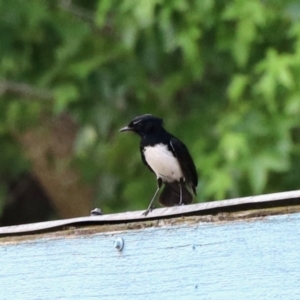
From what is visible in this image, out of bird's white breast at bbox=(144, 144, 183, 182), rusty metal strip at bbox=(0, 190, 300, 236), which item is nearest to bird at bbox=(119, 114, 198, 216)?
bird's white breast at bbox=(144, 144, 183, 182)

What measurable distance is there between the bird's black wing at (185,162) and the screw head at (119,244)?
95cm

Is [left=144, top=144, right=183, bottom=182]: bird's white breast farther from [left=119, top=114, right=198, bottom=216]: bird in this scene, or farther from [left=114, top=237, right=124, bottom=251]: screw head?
[left=114, top=237, right=124, bottom=251]: screw head

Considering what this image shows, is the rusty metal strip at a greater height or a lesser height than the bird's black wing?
greater

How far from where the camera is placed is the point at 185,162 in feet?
10.4

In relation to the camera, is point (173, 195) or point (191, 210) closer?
point (191, 210)

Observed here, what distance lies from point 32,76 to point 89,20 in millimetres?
538

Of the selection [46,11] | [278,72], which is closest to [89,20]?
[46,11]

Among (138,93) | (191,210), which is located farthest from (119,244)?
(138,93)

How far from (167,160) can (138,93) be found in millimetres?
2906

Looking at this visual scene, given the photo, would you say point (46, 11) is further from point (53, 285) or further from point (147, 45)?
point (53, 285)

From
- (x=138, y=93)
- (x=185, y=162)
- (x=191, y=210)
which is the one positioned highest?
(x=191, y=210)

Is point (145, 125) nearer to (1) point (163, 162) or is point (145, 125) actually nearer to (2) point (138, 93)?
(1) point (163, 162)

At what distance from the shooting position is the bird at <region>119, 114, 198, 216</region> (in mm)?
3170

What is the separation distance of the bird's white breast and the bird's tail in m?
0.03
